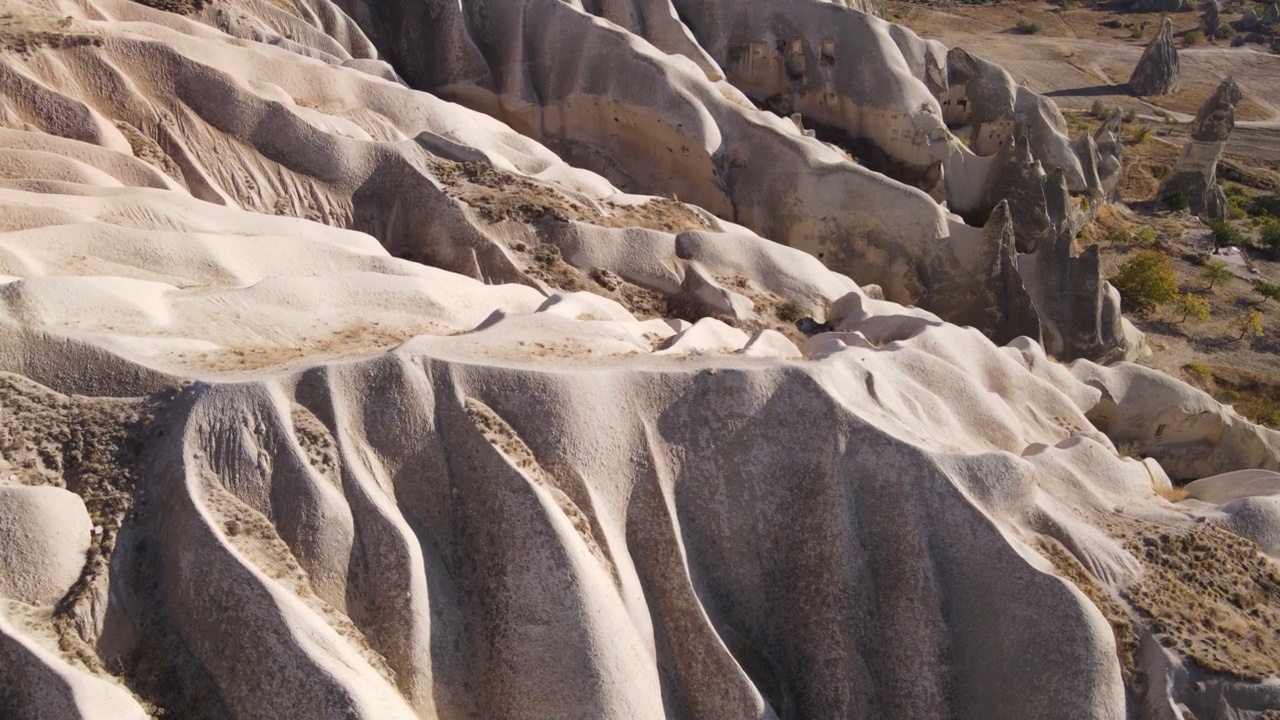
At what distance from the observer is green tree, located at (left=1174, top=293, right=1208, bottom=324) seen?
22.7 meters

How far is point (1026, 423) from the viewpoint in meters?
12.6

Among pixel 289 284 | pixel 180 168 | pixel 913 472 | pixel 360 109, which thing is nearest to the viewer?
pixel 913 472

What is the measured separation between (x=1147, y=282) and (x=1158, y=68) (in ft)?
75.5

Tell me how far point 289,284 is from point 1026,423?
8329mm

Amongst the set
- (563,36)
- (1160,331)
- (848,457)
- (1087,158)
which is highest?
(563,36)

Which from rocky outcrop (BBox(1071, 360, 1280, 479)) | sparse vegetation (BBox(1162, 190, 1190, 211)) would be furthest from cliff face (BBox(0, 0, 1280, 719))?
sparse vegetation (BBox(1162, 190, 1190, 211))

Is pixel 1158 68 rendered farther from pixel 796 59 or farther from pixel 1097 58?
pixel 796 59

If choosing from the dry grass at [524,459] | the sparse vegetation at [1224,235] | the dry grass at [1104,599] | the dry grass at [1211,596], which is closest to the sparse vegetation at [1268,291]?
the sparse vegetation at [1224,235]

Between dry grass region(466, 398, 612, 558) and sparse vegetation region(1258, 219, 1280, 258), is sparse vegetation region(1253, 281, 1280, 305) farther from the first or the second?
dry grass region(466, 398, 612, 558)

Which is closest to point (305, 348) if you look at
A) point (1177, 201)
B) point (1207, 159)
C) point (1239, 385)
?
point (1239, 385)

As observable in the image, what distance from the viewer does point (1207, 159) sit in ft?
97.5

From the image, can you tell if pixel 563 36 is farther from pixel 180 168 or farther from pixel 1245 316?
pixel 1245 316

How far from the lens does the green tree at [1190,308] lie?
22.7 meters

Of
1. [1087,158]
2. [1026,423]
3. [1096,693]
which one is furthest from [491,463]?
[1087,158]
